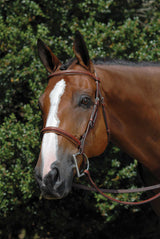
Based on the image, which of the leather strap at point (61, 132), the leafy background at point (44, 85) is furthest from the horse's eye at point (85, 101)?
the leafy background at point (44, 85)

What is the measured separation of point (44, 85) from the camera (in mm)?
4082

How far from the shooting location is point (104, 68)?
2.51 m

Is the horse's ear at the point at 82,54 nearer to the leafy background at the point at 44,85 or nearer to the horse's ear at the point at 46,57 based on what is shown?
the horse's ear at the point at 46,57

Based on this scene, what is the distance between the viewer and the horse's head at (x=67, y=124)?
2.01 m

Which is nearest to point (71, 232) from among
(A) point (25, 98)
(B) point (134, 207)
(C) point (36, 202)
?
(C) point (36, 202)

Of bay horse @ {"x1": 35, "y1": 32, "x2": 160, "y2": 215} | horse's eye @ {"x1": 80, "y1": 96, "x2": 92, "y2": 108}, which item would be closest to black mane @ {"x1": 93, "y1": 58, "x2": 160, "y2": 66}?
bay horse @ {"x1": 35, "y1": 32, "x2": 160, "y2": 215}

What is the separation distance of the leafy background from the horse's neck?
1.26 m

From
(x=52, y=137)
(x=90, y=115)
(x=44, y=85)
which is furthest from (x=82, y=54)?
(x=44, y=85)

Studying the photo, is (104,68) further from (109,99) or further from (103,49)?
(103,49)

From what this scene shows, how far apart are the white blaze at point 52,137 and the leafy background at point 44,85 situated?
1.69m

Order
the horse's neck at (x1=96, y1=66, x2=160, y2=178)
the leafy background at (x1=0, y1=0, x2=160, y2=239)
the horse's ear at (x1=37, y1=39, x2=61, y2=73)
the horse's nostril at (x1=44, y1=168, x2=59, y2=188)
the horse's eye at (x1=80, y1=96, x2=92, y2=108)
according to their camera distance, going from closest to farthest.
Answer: the horse's nostril at (x1=44, y1=168, x2=59, y2=188) → the horse's eye at (x1=80, y1=96, x2=92, y2=108) → the horse's neck at (x1=96, y1=66, x2=160, y2=178) → the horse's ear at (x1=37, y1=39, x2=61, y2=73) → the leafy background at (x1=0, y1=0, x2=160, y2=239)

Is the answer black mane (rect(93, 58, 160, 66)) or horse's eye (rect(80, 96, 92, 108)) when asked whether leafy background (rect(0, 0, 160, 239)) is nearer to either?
black mane (rect(93, 58, 160, 66))

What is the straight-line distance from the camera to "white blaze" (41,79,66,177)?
1994 mm

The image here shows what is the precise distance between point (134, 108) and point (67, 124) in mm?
671
